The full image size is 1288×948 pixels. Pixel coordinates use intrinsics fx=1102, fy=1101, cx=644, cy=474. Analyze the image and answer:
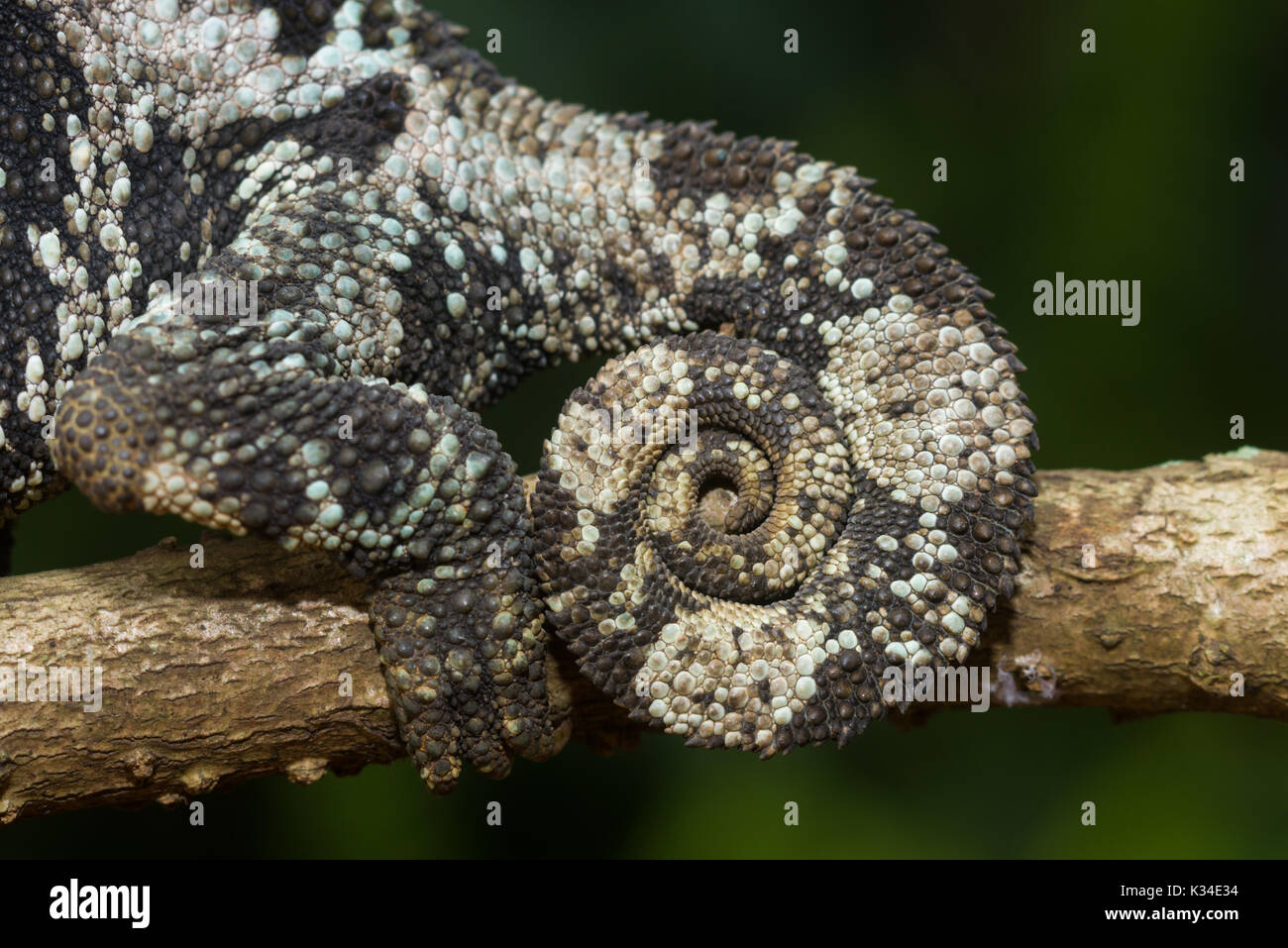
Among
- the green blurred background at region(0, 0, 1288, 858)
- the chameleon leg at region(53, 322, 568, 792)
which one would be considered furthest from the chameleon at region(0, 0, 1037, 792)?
the green blurred background at region(0, 0, 1288, 858)

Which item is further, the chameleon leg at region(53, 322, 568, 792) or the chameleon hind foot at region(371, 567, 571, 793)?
the chameleon hind foot at region(371, 567, 571, 793)

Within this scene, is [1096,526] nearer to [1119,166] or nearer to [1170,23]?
[1119,166]

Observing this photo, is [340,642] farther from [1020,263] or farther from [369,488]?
[1020,263]

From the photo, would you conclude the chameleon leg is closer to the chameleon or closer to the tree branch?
the chameleon

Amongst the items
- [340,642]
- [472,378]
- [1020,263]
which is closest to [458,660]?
[340,642]

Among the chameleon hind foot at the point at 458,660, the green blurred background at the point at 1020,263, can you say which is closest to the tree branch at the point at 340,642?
the chameleon hind foot at the point at 458,660

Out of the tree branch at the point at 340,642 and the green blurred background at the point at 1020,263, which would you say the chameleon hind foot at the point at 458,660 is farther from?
the green blurred background at the point at 1020,263
